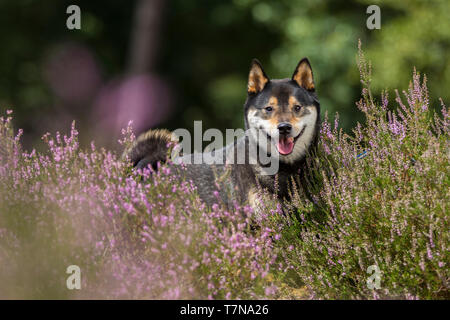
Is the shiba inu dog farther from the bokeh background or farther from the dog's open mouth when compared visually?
the bokeh background

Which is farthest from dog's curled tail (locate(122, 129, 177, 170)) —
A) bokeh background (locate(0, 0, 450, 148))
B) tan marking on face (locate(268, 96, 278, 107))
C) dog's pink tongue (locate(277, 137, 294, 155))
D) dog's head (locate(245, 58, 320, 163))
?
bokeh background (locate(0, 0, 450, 148))

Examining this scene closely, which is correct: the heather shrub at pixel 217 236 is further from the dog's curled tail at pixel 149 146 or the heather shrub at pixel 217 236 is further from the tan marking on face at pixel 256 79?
the dog's curled tail at pixel 149 146

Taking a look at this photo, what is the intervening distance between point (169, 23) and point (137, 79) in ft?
9.89

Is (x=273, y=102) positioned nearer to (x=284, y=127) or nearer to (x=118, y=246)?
(x=284, y=127)

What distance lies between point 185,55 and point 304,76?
37.2 ft

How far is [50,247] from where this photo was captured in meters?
3.39

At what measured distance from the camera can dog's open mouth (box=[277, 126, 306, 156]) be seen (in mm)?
4441

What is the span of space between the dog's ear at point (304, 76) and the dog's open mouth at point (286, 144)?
43 centimetres

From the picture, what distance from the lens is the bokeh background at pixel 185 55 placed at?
10938 millimetres

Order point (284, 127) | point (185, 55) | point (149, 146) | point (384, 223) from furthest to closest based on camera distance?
point (185, 55)
point (149, 146)
point (284, 127)
point (384, 223)

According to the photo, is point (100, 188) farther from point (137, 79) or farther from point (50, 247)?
→ point (137, 79)

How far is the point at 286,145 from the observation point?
446 cm

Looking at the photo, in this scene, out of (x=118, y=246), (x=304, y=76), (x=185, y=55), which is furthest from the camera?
(x=185, y=55)

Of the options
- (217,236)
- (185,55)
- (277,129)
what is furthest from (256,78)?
(185,55)
